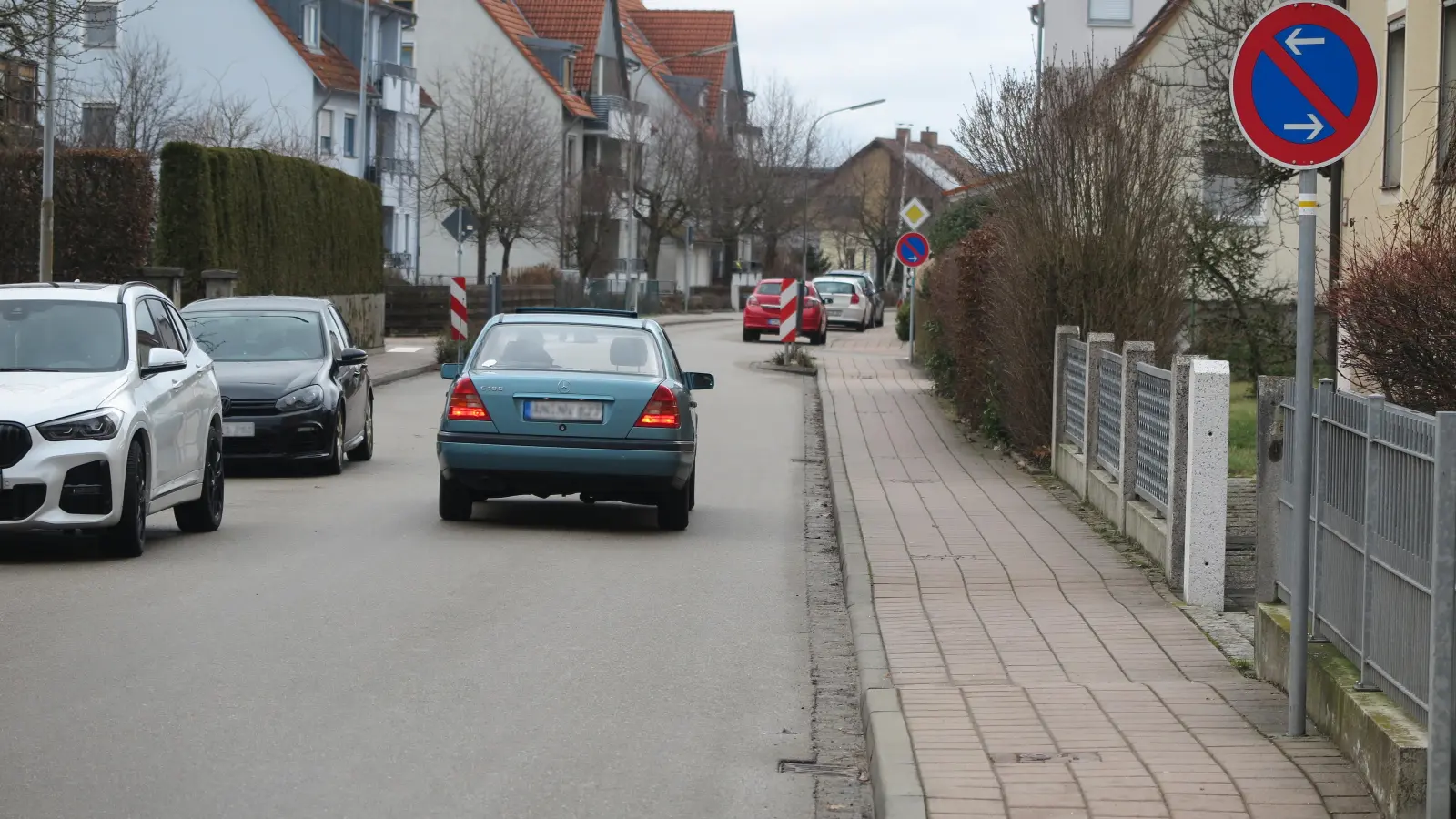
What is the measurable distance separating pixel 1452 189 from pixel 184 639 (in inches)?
243

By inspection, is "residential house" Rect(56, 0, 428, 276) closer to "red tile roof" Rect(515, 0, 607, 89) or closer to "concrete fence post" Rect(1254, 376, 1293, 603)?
"red tile roof" Rect(515, 0, 607, 89)

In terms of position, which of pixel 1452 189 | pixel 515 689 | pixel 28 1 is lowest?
pixel 515 689

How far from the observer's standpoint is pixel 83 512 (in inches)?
434

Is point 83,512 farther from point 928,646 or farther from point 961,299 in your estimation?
point 961,299

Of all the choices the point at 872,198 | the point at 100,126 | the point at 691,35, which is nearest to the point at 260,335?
the point at 100,126

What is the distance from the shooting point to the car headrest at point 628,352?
45.4 ft

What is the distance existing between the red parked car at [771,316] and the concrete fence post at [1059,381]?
31298 millimetres

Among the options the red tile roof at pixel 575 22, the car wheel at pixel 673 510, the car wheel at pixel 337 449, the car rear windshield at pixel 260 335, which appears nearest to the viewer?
the car wheel at pixel 673 510

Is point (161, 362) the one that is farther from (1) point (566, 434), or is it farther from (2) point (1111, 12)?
(2) point (1111, 12)

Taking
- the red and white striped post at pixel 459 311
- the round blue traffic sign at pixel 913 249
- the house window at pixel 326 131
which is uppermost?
the house window at pixel 326 131

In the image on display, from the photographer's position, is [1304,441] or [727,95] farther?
[727,95]

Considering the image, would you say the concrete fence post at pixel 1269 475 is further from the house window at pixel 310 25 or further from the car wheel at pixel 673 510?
the house window at pixel 310 25

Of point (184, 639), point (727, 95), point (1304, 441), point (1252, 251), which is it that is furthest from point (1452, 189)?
point (727, 95)

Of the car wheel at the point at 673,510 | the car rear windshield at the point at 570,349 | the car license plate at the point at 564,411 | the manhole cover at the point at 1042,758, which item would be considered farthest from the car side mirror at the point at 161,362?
the manhole cover at the point at 1042,758
